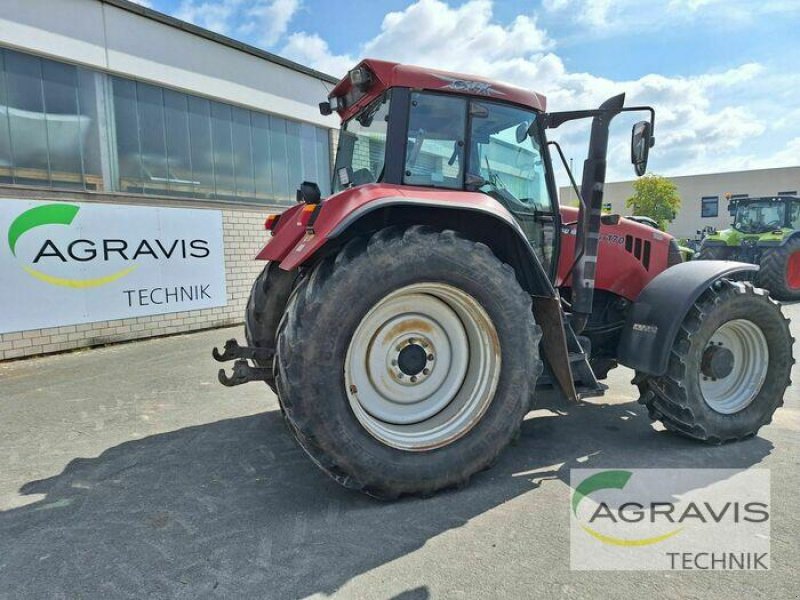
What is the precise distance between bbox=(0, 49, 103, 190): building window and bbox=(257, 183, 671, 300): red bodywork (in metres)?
4.80

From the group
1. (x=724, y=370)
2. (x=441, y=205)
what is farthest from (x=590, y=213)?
(x=724, y=370)

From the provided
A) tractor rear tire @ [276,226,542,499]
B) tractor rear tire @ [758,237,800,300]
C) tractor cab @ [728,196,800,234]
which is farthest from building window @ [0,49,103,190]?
tractor cab @ [728,196,800,234]

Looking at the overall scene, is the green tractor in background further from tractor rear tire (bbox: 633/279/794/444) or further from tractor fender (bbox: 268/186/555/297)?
tractor fender (bbox: 268/186/555/297)

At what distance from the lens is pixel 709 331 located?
338 cm

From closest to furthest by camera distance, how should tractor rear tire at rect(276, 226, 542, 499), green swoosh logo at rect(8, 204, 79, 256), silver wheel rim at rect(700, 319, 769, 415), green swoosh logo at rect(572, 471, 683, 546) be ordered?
green swoosh logo at rect(572, 471, 683, 546) → tractor rear tire at rect(276, 226, 542, 499) → silver wheel rim at rect(700, 319, 769, 415) → green swoosh logo at rect(8, 204, 79, 256)

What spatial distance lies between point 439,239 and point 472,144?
0.92m

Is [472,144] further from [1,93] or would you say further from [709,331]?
[1,93]

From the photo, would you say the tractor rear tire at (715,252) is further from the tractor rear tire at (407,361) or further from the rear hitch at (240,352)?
the rear hitch at (240,352)

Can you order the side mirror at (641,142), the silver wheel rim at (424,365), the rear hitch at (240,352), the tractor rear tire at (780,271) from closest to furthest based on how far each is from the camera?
the silver wheel rim at (424,365)
the side mirror at (641,142)
the rear hitch at (240,352)
the tractor rear tire at (780,271)

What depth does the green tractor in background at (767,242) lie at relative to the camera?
1120cm

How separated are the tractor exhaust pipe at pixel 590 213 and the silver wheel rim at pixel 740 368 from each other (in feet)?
3.18

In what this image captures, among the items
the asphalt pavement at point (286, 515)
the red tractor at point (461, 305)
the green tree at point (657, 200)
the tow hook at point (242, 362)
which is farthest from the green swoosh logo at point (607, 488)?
the green tree at point (657, 200)

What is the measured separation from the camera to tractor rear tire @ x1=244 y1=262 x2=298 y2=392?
3.70 meters

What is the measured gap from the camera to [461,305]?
287cm
